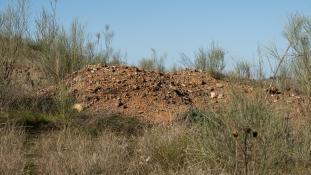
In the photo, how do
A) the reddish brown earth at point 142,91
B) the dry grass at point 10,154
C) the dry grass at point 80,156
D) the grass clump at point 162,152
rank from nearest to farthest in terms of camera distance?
1. the dry grass at point 10,154
2. the dry grass at point 80,156
3. the grass clump at point 162,152
4. the reddish brown earth at point 142,91

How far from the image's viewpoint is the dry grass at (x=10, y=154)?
19.0 ft

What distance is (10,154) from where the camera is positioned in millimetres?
6254

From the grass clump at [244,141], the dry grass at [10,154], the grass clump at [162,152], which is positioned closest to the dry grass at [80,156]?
the grass clump at [162,152]

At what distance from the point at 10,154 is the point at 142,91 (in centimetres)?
618

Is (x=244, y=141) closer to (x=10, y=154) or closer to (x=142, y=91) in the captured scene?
(x=10, y=154)

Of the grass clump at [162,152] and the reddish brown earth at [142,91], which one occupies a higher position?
the reddish brown earth at [142,91]

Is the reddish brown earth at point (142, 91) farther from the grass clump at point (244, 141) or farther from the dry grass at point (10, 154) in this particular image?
the grass clump at point (244, 141)

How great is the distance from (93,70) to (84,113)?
304 cm

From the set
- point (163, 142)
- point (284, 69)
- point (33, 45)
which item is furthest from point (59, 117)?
point (33, 45)

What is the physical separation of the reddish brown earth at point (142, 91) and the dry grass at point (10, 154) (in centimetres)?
379

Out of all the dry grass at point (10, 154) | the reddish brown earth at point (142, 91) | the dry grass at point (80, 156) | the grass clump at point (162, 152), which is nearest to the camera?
the dry grass at point (10, 154)

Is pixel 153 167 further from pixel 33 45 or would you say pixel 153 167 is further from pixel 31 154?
pixel 33 45

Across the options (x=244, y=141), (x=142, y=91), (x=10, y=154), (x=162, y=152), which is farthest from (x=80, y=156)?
(x=142, y=91)

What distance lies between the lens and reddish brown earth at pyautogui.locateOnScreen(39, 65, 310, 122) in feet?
37.1
